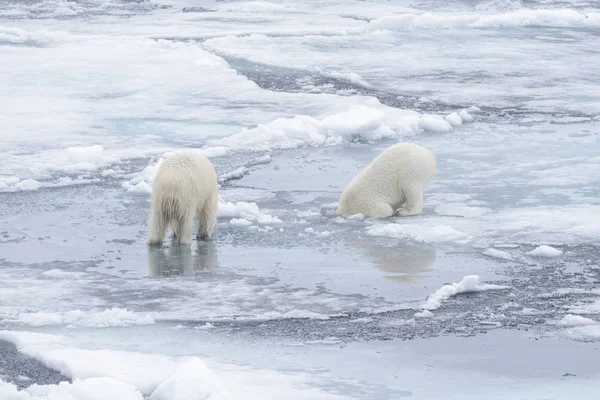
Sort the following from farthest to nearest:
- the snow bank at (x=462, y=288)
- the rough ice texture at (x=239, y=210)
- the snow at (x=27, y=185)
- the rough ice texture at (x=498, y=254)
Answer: the snow at (x=27, y=185), the rough ice texture at (x=239, y=210), the rough ice texture at (x=498, y=254), the snow bank at (x=462, y=288)

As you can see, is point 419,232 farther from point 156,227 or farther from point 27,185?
point 27,185

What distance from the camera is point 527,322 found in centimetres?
604

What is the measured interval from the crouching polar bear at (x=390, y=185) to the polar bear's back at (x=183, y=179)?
4.33 feet

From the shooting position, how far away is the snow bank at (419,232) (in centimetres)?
784

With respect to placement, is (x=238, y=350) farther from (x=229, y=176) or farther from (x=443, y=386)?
(x=229, y=176)

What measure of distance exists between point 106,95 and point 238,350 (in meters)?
9.03

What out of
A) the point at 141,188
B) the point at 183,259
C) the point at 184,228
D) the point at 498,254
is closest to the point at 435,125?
the point at 141,188

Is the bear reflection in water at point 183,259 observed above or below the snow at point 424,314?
below

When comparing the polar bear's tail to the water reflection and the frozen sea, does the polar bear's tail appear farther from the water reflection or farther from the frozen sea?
the water reflection

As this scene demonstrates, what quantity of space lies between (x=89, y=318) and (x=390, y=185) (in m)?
3.24

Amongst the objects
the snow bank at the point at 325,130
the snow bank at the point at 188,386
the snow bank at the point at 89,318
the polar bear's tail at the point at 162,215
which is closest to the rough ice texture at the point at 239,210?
the polar bear's tail at the point at 162,215

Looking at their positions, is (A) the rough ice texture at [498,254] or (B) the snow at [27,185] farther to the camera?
(B) the snow at [27,185]

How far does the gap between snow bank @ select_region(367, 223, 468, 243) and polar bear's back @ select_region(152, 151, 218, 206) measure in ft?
4.25

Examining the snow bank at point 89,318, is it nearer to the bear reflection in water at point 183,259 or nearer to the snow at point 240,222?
the bear reflection in water at point 183,259
